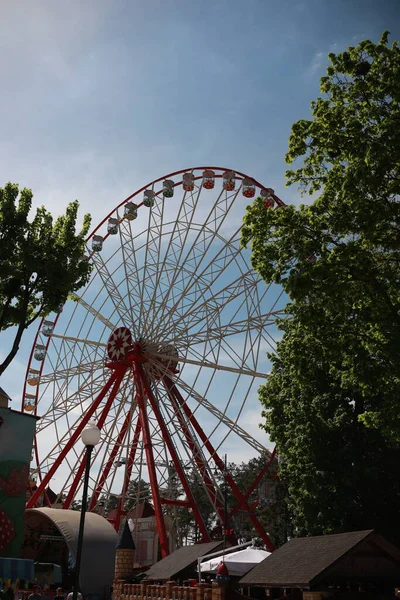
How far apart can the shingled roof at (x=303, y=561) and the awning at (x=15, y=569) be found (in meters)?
7.91

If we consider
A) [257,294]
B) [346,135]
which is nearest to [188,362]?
[257,294]

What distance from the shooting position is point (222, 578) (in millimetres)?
15141

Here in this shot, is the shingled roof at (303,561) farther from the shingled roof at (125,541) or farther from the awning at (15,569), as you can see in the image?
the awning at (15,569)

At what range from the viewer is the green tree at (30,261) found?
1620cm

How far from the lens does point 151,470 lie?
26.2m

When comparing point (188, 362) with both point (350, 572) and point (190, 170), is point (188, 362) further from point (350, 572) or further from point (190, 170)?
point (350, 572)

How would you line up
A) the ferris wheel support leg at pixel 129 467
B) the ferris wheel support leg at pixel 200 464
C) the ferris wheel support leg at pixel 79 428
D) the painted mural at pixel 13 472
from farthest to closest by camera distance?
the ferris wheel support leg at pixel 79 428, the ferris wheel support leg at pixel 129 467, the ferris wheel support leg at pixel 200 464, the painted mural at pixel 13 472

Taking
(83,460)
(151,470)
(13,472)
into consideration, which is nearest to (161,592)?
(13,472)

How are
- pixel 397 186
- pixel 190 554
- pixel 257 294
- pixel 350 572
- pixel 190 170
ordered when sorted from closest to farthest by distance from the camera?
1. pixel 350 572
2. pixel 397 186
3. pixel 190 554
4. pixel 257 294
5. pixel 190 170

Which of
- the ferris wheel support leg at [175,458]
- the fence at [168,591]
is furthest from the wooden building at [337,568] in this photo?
the ferris wheel support leg at [175,458]

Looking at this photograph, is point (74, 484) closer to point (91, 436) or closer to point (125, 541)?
point (125, 541)

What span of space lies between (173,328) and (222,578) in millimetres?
16248

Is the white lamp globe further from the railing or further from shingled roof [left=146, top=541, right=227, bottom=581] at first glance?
shingled roof [left=146, top=541, right=227, bottom=581]

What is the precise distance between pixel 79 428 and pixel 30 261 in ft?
52.4
